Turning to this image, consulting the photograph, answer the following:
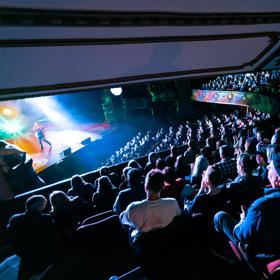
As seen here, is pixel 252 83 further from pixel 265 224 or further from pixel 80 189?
pixel 265 224

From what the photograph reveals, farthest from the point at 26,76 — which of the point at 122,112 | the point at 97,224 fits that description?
the point at 122,112

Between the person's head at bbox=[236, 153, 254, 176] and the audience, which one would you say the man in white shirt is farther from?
the audience

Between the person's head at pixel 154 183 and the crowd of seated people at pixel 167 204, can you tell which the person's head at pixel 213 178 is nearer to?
the crowd of seated people at pixel 167 204

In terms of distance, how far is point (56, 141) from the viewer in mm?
13914

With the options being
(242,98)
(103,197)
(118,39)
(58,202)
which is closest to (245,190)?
(103,197)

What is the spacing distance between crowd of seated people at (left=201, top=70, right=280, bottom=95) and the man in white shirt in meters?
8.48

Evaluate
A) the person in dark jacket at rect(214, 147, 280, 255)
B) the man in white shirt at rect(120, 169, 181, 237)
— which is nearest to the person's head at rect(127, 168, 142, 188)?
the man in white shirt at rect(120, 169, 181, 237)

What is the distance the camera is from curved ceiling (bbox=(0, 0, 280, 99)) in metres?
1.54

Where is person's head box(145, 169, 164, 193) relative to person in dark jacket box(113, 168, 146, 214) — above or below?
above

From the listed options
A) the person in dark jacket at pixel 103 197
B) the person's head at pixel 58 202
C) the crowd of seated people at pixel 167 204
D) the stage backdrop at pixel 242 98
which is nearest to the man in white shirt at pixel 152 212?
the crowd of seated people at pixel 167 204

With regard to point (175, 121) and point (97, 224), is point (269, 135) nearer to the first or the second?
point (97, 224)

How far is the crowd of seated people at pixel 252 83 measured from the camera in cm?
1017

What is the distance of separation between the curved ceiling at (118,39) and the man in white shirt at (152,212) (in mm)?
1466

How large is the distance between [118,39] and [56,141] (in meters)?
13.1
